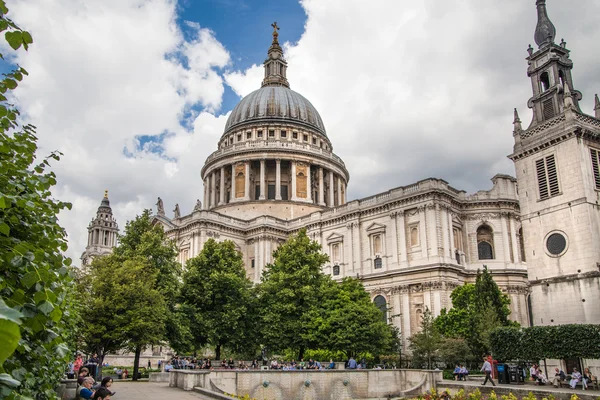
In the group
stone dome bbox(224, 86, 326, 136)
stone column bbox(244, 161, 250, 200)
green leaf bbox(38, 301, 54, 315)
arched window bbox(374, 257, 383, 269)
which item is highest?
stone dome bbox(224, 86, 326, 136)

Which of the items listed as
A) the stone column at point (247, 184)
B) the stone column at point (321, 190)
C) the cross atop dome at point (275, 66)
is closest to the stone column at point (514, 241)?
the stone column at point (321, 190)

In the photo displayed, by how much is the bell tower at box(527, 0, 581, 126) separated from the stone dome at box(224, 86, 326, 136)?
48926 mm

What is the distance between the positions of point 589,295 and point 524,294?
73.7ft

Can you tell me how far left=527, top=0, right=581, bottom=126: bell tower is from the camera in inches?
1597

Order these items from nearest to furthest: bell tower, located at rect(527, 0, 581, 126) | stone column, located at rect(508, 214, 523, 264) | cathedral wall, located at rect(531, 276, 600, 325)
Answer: cathedral wall, located at rect(531, 276, 600, 325) → bell tower, located at rect(527, 0, 581, 126) → stone column, located at rect(508, 214, 523, 264)

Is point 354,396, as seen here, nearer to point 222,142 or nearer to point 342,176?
point 342,176

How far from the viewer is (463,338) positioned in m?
43.3

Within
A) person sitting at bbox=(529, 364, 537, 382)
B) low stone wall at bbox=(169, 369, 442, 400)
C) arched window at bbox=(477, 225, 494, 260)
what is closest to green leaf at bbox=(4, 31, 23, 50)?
low stone wall at bbox=(169, 369, 442, 400)

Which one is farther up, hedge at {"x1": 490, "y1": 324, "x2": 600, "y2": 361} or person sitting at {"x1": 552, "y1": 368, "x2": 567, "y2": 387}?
hedge at {"x1": 490, "y1": 324, "x2": 600, "y2": 361}

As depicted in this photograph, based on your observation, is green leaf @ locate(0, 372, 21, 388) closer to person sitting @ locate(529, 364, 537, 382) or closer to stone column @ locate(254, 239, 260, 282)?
person sitting @ locate(529, 364, 537, 382)

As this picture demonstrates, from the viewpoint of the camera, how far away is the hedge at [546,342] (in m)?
29.8

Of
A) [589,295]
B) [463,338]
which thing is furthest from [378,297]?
[589,295]

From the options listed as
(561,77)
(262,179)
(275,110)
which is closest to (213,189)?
(262,179)

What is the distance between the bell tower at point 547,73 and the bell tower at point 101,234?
337 ft
